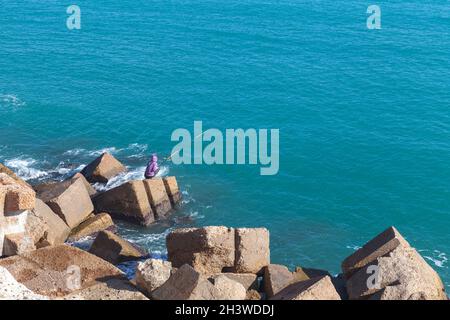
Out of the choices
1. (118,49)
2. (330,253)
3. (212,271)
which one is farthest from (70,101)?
(212,271)

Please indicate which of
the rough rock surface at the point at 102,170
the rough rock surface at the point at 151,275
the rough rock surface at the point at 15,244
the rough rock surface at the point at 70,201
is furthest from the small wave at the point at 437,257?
the rough rock surface at the point at 15,244

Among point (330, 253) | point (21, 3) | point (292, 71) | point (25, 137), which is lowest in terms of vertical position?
point (330, 253)

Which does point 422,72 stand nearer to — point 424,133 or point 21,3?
point 424,133

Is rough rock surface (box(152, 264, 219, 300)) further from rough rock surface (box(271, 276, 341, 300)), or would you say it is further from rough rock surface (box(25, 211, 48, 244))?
rough rock surface (box(25, 211, 48, 244))

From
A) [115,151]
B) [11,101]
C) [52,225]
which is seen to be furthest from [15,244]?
[11,101]

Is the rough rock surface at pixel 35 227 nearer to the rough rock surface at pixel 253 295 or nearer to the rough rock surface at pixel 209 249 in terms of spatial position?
the rough rock surface at pixel 209 249

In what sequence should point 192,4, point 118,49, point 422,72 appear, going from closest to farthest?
1. point 422,72
2. point 118,49
3. point 192,4

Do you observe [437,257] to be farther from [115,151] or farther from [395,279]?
[115,151]
